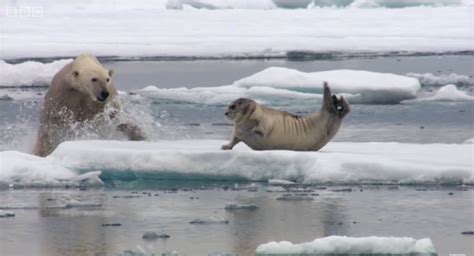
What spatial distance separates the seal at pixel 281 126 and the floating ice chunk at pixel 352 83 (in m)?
5.39

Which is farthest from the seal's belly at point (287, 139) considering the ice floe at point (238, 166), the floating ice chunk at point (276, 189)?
the floating ice chunk at point (276, 189)

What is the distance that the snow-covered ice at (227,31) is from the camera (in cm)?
2098

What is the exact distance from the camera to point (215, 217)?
6.08 metres

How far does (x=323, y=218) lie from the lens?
606 centimetres

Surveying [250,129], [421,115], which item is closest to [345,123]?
[421,115]

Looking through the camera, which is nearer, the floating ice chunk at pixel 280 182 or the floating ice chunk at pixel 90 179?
the floating ice chunk at pixel 280 182

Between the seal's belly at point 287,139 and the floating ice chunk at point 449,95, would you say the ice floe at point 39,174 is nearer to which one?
the seal's belly at point 287,139

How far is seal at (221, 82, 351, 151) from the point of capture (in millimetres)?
7781

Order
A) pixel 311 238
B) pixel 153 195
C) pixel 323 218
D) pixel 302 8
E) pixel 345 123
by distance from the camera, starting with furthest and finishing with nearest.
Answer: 1. pixel 302 8
2. pixel 345 123
3. pixel 153 195
4. pixel 323 218
5. pixel 311 238

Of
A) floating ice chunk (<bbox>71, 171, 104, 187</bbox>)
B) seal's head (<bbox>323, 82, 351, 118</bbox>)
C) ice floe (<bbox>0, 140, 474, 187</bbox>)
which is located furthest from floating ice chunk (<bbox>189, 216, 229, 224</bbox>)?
seal's head (<bbox>323, 82, 351, 118</bbox>)

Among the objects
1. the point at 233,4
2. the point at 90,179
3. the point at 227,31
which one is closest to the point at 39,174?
the point at 90,179

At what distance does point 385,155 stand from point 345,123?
3.44 meters

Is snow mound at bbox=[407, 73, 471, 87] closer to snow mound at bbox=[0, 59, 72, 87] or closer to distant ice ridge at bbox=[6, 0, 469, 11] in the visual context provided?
snow mound at bbox=[0, 59, 72, 87]

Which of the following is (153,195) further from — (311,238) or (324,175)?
(311,238)
